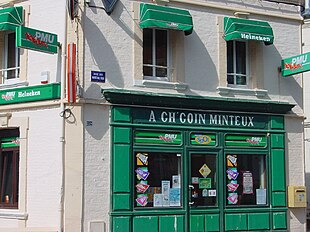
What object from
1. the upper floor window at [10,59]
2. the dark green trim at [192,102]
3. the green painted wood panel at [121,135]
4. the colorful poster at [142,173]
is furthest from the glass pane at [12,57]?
the colorful poster at [142,173]

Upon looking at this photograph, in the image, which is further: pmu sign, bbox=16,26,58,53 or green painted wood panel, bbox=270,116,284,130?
green painted wood panel, bbox=270,116,284,130

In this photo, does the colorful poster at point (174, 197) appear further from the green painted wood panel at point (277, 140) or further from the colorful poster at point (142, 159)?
the green painted wood panel at point (277, 140)

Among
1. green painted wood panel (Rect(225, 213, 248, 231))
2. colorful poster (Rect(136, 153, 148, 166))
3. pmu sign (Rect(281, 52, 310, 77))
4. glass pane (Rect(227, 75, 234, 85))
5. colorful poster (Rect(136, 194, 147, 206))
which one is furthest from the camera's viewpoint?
glass pane (Rect(227, 75, 234, 85))

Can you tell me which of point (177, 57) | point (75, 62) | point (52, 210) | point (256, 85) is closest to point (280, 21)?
point (256, 85)

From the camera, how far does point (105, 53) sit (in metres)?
15.8

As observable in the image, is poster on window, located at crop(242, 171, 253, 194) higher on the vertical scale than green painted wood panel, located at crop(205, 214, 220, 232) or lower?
higher

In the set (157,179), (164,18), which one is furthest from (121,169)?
(164,18)

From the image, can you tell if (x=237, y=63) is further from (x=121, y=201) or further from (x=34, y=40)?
(x=34, y=40)

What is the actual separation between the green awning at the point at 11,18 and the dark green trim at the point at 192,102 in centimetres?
286

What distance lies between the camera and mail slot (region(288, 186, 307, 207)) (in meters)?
18.1

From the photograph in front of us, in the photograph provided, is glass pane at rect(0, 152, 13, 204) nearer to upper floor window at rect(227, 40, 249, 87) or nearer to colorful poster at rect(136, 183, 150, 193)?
colorful poster at rect(136, 183, 150, 193)

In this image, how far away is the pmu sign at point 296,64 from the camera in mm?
17766

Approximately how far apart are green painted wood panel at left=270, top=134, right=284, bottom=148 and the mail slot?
1240mm

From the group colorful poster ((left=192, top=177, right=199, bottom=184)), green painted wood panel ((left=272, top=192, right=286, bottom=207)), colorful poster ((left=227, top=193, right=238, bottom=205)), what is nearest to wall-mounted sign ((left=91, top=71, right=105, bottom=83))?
colorful poster ((left=192, top=177, right=199, bottom=184))
